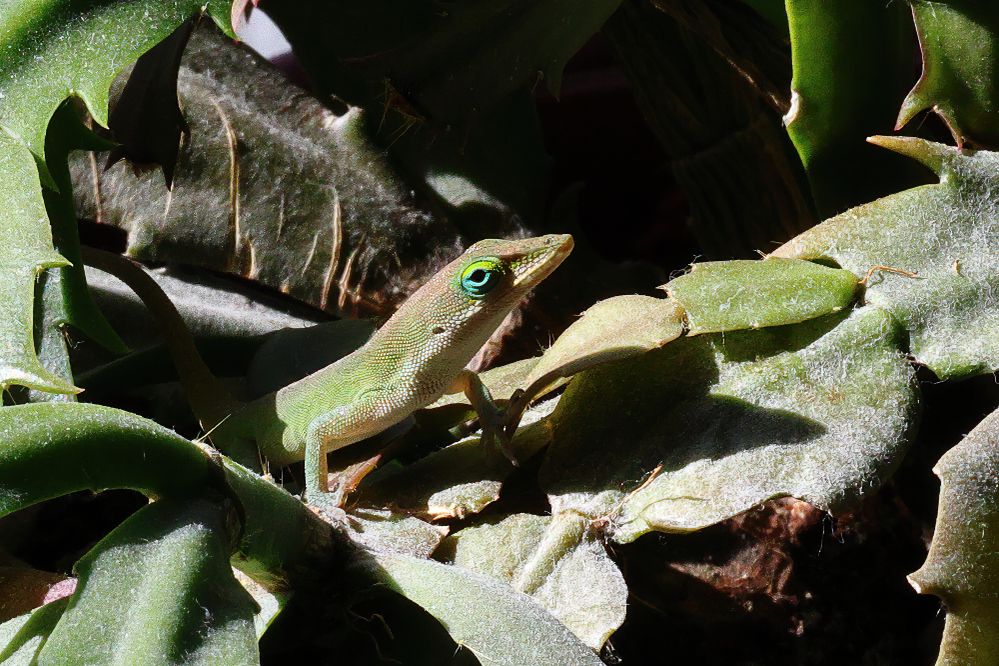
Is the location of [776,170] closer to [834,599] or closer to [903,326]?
[903,326]

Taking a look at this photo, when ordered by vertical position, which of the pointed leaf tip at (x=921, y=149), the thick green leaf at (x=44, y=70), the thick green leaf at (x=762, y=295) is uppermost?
the thick green leaf at (x=44, y=70)

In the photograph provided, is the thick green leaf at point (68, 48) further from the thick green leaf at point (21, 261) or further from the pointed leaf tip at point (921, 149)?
the pointed leaf tip at point (921, 149)

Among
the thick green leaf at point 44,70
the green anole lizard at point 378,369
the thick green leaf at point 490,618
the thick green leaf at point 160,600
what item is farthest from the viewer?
the green anole lizard at point 378,369

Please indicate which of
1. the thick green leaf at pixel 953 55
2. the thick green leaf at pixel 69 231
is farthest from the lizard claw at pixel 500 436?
the thick green leaf at pixel 953 55

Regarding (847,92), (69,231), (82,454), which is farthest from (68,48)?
(847,92)

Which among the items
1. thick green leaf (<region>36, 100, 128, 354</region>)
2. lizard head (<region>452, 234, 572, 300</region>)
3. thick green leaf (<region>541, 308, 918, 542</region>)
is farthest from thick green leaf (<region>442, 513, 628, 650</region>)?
thick green leaf (<region>36, 100, 128, 354</region>)

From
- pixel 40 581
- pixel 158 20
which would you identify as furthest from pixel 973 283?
pixel 40 581

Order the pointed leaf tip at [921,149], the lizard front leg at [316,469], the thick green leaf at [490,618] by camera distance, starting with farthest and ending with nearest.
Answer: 1. the lizard front leg at [316,469]
2. the pointed leaf tip at [921,149]
3. the thick green leaf at [490,618]
